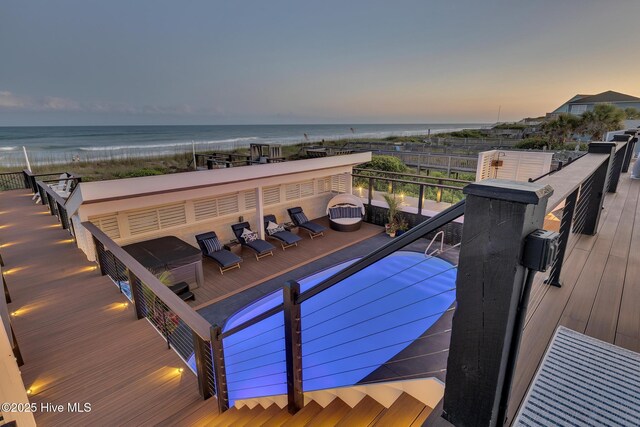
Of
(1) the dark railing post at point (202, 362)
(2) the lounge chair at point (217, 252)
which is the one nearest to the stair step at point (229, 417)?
(1) the dark railing post at point (202, 362)

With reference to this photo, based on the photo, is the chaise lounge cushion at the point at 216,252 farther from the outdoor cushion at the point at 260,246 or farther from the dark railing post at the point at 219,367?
the dark railing post at the point at 219,367

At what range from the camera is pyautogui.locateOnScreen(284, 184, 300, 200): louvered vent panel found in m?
12.0

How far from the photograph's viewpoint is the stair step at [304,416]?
2.15m

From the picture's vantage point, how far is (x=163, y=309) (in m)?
3.58

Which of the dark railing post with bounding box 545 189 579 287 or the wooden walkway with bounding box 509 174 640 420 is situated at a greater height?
the dark railing post with bounding box 545 189 579 287

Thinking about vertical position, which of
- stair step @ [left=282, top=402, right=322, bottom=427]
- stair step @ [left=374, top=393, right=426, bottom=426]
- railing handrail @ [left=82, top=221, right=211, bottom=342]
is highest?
railing handrail @ [left=82, top=221, right=211, bottom=342]

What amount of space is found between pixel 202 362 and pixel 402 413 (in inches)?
70.8

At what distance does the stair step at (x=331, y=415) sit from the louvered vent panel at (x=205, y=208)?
330 inches

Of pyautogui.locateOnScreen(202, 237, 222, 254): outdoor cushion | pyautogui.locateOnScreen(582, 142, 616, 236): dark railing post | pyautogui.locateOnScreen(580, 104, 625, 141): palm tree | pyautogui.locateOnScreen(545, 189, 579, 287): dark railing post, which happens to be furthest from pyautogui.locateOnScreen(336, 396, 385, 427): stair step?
pyautogui.locateOnScreen(580, 104, 625, 141): palm tree

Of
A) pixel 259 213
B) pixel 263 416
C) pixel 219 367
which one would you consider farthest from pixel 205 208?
pixel 263 416

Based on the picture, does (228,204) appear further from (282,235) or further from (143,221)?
(143,221)

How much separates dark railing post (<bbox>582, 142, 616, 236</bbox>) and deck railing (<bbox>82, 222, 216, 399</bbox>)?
4.19 meters

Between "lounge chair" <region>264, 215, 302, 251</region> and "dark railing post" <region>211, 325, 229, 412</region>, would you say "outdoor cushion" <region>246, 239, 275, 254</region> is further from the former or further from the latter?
"dark railing post" <region>211, 325, 229, 412</region>

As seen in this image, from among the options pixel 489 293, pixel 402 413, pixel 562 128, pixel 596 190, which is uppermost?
pixel 562 128
